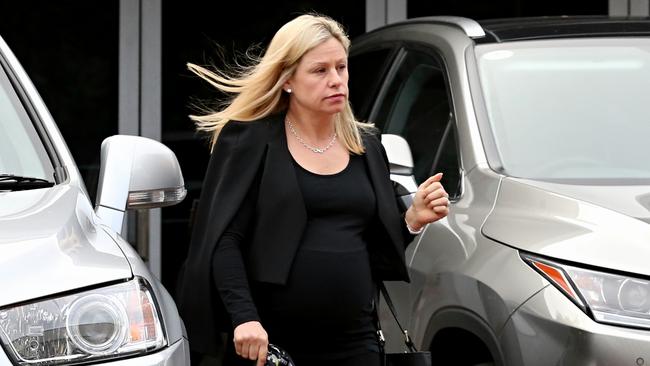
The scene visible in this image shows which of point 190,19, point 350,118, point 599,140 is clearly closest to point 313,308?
point 350,118

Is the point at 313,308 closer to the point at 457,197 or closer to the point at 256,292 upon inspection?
the point at 256,292

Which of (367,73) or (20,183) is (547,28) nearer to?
→ (367,73)

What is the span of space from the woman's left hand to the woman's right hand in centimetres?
57

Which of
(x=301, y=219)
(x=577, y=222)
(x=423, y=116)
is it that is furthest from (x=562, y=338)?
(x=423, y=116)

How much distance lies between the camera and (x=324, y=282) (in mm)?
3961

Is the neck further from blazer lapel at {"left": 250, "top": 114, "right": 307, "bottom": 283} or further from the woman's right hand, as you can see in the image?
the woman's right hand

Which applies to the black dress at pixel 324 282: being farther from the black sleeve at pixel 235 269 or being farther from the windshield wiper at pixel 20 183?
the windshield wiper at pixel 20 183

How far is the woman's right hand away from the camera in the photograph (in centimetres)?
374

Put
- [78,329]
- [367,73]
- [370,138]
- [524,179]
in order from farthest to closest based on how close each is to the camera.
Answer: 1. [367,73]
2. [524,179]
3. [370,138]
4. [78,329]

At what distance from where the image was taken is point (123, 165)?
4082 millimetres

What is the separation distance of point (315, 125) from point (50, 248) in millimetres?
1008

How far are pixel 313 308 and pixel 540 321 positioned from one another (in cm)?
66

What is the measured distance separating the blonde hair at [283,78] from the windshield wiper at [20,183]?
0.48 m

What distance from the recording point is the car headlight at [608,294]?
13.5 ft
